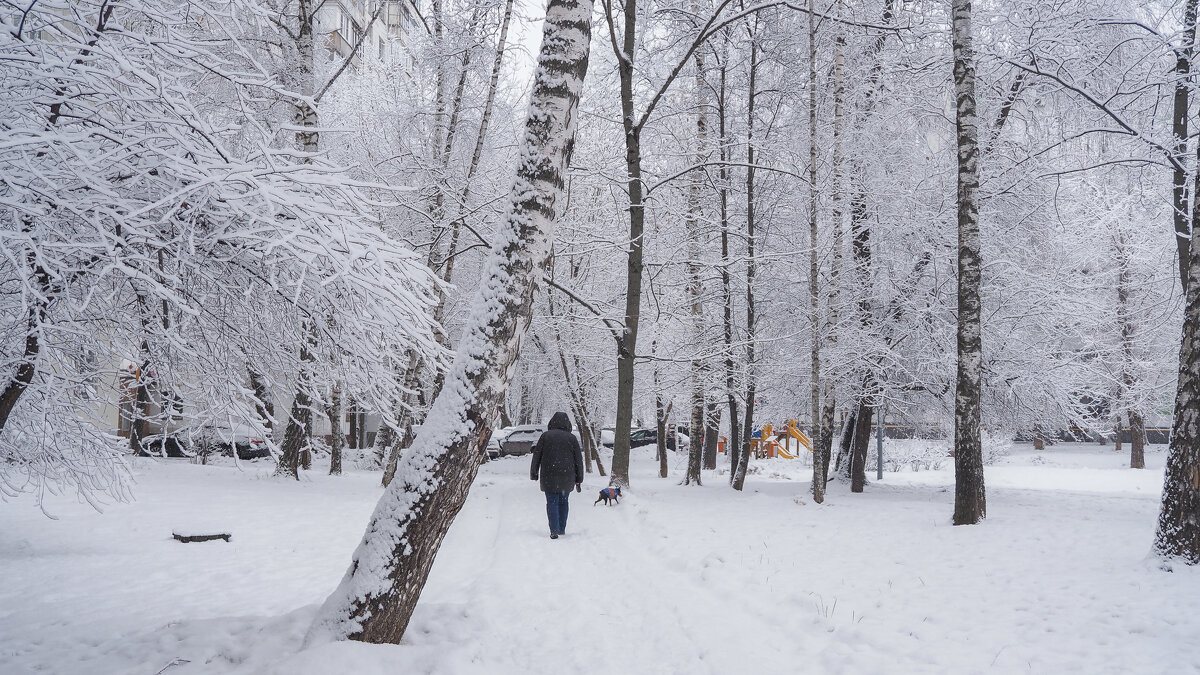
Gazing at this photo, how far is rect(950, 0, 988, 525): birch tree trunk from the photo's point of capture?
920 cm

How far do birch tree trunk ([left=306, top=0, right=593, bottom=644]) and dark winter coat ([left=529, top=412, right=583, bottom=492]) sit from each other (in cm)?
525

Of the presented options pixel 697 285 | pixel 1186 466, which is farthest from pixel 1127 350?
pixel 1186 466

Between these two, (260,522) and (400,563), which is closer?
(400,563)

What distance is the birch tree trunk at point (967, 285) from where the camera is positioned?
9195mm

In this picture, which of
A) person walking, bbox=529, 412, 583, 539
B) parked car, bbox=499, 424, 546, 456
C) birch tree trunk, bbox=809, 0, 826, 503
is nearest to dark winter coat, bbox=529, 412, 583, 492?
person walking, bbox=529, 412, 583, 539

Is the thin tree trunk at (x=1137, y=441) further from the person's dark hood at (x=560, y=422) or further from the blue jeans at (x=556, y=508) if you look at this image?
the blue jeans at (x=556, y=508)

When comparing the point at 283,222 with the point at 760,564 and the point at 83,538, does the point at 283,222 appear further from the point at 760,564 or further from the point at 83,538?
the point at 83,538

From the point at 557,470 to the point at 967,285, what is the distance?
5981mm

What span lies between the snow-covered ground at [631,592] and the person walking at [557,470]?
Answer: 364mm

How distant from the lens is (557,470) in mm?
9500

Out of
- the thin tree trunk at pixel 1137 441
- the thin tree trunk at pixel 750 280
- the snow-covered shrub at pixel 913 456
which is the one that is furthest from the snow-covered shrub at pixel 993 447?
the thin tree trunk at pixel 750 280

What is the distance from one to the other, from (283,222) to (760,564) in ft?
19.0

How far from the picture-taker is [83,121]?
3.18 m

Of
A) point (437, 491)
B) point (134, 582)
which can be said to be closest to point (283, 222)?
point (437, 491)
